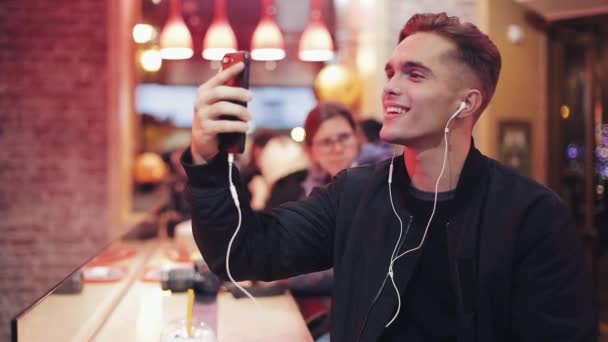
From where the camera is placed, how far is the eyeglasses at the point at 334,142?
3.67 metres

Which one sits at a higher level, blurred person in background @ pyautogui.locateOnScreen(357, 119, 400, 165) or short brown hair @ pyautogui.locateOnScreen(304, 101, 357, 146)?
short brown hair @ pyautogui.locateOnScreen(304, 101, 357, 146)

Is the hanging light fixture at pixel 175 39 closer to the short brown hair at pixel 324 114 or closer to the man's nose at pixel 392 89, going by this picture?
the short brown hair at pixel 324 114

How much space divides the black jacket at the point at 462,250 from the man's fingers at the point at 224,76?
0.54 feet

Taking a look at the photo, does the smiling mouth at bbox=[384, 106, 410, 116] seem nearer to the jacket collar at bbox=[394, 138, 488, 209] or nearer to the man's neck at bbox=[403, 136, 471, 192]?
the man's neck at bbox=[403, 136, 471, 192]

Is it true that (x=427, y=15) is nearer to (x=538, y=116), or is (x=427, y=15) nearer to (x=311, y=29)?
(x=311, y=29)

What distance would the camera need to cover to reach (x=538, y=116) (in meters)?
5.34

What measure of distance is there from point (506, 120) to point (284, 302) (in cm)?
291

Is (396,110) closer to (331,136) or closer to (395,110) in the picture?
(395,110)

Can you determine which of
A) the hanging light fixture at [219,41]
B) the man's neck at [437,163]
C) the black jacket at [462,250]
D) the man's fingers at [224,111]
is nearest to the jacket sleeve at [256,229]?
the black jacket at [462,250]

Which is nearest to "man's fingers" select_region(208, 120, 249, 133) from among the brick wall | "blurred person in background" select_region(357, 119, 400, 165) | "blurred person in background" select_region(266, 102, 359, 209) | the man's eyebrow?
the man's eyebrow

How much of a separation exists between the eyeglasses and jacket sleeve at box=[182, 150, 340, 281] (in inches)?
65.7

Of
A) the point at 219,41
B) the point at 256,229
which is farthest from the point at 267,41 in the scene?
the point at 256,229

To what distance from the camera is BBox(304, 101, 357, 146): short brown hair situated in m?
3.70

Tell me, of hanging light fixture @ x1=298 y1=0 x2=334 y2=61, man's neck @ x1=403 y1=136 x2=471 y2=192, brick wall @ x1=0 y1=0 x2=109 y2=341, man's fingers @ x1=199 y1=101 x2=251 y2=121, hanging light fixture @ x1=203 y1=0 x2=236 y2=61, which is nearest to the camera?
man's fingers @ x1=199 y1=101 x2=251 y2=121
